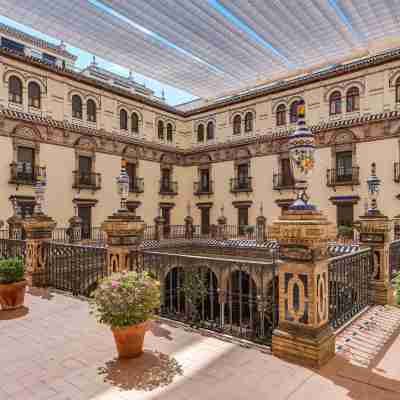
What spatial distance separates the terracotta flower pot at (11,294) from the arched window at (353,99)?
64.8ft

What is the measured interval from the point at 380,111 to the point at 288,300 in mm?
18029

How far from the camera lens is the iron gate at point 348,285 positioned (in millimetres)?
5242

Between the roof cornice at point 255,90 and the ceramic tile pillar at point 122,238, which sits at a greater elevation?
the roof cornice at point 255,90

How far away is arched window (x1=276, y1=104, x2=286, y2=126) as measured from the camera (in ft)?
71.8

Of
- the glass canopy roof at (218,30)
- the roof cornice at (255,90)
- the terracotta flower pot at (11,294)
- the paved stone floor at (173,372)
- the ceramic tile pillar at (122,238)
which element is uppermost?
the glass canopy roof at (218,30)

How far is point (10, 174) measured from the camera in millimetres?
16656

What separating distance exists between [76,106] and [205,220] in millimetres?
12344

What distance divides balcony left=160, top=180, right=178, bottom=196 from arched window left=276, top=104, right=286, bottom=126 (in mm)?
9161

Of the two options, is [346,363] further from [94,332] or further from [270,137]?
[270,137]

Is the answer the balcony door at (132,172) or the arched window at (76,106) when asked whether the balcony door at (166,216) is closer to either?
the balcony door at (132,172)

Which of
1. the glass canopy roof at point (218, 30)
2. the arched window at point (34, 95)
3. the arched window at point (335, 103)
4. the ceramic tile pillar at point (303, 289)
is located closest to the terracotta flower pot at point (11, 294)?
the ceramic tile pillar at point (303, 289)

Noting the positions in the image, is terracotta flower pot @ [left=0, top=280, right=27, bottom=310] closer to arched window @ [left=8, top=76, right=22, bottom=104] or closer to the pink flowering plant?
the pink flowering plant

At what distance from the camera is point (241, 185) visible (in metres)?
23.3

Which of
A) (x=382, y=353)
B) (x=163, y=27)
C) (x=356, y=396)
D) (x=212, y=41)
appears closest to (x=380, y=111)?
(x=212, y=41)
